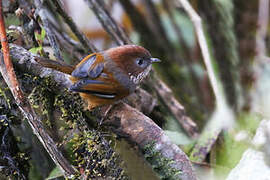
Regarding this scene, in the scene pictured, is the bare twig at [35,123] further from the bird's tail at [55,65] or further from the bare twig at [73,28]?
the bare twig at [73,28]

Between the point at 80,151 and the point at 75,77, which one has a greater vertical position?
the point at 75,77

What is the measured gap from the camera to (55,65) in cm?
181

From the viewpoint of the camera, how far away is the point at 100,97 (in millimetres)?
1934

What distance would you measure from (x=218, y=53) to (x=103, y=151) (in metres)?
2.19

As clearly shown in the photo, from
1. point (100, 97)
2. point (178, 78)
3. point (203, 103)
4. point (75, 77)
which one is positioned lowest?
point (203, 103)

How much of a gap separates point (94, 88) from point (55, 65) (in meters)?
0.29

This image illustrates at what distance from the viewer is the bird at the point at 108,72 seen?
188 centimetres

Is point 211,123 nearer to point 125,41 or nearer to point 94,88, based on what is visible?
point 125,41

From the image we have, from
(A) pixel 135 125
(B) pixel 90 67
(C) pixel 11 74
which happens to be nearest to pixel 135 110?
(A) pixel 135 125

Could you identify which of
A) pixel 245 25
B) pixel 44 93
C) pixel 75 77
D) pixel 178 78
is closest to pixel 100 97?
pixel 75 77

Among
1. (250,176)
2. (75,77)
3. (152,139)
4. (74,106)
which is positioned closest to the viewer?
(250,176)

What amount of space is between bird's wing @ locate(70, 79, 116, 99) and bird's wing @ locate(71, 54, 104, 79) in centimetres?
3

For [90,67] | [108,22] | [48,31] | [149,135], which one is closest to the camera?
[149,135]

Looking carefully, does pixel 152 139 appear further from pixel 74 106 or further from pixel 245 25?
pixel 245 25
